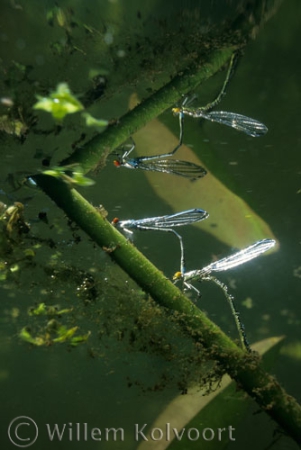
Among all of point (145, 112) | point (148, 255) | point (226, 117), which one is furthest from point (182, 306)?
point (226, 117)

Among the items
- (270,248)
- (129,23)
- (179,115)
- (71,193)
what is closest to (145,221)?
(71,193)

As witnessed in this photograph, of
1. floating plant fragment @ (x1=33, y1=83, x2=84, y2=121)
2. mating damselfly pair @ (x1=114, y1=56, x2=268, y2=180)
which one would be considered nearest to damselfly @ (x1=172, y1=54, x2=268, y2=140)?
mating damselfly pair @ (x1=114, y1=56, x2=268, y2=180)

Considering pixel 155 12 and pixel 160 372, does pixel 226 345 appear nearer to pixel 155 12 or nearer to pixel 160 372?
pixel 160 372

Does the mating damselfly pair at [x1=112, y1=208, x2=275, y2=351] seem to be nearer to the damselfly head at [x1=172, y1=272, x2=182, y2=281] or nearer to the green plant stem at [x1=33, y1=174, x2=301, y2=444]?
the damselfly head at [x1=172, y1=272, x2=182, y2=281]

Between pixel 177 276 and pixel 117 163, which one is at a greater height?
pixel 117 163

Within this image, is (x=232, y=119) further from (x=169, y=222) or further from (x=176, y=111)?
(x=169, y=222)

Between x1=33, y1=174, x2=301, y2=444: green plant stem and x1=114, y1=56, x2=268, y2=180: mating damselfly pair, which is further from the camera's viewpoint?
x1=114, y1=56, x2=268, y2=180: mating damselfly pair
